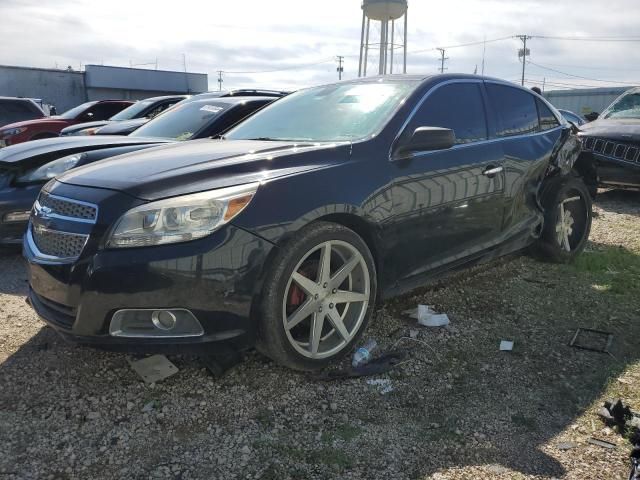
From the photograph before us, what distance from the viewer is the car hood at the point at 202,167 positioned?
8.74ft

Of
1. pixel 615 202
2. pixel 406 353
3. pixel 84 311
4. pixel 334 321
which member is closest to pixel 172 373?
pixel 84 311

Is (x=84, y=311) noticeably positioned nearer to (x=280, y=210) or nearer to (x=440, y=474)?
(x=280, y=210)

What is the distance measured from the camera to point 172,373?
2973 millimetres

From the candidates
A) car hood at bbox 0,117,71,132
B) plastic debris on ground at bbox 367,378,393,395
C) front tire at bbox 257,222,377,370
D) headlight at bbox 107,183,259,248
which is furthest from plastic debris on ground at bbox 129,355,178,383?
car hood at bbox 0,117,71,132

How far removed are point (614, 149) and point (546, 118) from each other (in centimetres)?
386

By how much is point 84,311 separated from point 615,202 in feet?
27.4

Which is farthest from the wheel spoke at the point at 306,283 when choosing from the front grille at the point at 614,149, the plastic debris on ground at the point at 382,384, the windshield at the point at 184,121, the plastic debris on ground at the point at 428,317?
the front grille at the point at 614,149

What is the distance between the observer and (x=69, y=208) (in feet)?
9.09

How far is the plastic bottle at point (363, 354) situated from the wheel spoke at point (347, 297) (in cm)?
33

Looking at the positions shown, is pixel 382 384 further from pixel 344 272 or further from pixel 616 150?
pixel 616 150

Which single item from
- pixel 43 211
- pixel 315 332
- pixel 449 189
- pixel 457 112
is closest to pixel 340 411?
pixel 315 332

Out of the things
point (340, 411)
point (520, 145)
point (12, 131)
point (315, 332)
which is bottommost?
point (340, 411)

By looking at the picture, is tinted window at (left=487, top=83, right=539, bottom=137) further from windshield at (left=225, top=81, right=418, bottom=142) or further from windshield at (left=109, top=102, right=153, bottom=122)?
windshield at (left=109, top=102, right=153, bottom=122)

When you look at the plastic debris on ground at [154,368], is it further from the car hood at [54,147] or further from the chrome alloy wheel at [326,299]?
the car hood at [54,147]
